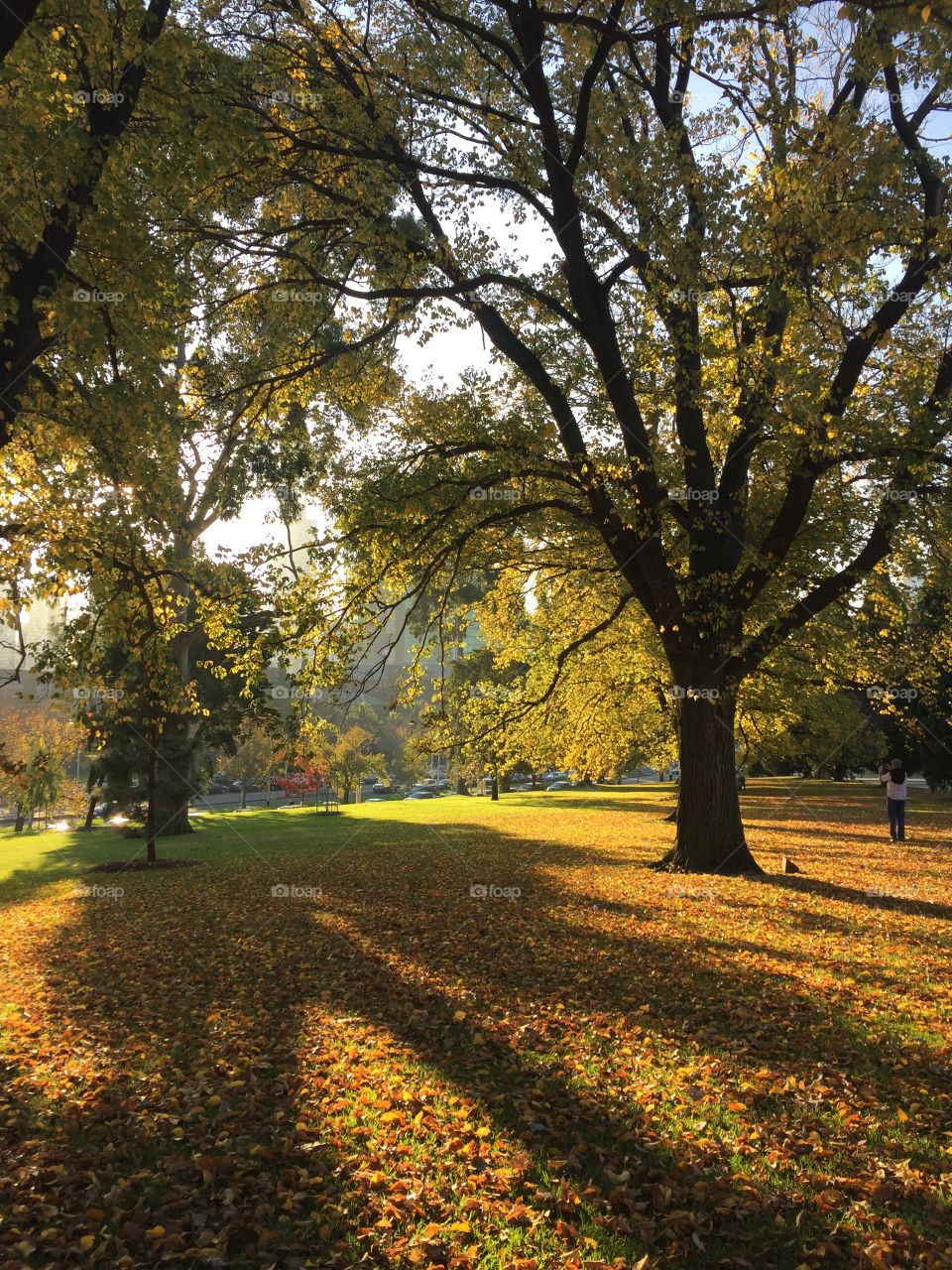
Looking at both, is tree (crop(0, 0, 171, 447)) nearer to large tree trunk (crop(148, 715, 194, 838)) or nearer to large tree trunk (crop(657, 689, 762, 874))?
large tree trunk (crop(657, 689, 762, 874))

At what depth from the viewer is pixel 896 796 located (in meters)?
19.3

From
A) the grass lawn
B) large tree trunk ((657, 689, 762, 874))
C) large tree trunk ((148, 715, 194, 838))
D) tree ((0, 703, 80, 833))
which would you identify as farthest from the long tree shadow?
tree ((0, 703, 80, 833))

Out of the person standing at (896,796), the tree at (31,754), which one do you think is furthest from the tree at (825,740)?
the tree at (31,754)

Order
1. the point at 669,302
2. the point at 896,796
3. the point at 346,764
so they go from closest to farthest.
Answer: the point at 669,302, the point at 896,796, the point at 346,764

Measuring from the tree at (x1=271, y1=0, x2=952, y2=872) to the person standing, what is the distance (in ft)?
22.2

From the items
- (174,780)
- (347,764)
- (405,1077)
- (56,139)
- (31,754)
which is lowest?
(347,764)

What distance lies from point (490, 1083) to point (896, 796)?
17.3 meters

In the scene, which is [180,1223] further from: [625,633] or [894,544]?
[625,633]

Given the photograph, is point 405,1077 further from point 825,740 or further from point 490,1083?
point 825,740

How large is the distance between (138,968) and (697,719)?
8.97 m

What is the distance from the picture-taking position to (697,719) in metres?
13.2

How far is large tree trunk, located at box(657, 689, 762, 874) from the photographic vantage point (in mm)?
13195

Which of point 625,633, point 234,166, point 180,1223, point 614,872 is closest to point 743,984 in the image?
point 180,1223

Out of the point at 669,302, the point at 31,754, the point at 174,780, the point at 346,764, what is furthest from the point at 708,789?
the point at 346,764
